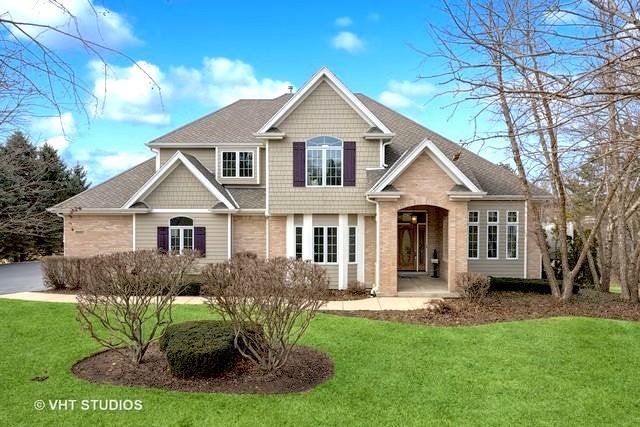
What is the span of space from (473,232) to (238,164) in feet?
35.9

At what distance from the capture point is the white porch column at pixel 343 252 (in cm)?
1630

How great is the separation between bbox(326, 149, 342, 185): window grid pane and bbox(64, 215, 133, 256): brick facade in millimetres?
8966

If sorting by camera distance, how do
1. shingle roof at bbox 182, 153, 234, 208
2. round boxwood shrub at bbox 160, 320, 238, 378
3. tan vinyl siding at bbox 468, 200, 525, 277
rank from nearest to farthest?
1. round boxwood shrub at bbox 160, 320, 238, 378
2. shingle roof at bbox 182, 153, 234, 208
3. tan vinyl siding at bbox 468, 200, 525, 277

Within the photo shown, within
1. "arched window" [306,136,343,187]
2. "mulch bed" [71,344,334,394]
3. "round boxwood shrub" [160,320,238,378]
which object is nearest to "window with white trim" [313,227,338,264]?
"arched window" [306,136,343,187]

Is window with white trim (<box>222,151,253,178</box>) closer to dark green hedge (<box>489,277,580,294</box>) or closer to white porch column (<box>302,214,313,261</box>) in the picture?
white porch column (<box>302,214,313,261</box>)

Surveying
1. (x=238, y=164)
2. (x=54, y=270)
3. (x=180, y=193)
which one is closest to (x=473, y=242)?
(x=238, y=164)

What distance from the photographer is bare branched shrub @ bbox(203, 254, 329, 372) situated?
6.52 metres

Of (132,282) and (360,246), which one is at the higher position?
(132,282)

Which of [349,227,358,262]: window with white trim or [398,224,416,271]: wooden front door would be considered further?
[398,224,416,271]: wooden front door

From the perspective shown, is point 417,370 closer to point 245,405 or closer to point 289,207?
point 245,405

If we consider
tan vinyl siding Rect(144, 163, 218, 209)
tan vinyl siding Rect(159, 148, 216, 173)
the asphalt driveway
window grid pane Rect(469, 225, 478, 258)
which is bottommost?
the asphalt driveway

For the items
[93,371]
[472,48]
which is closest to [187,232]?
[93,371]

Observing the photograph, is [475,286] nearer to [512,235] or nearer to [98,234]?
[512,235]

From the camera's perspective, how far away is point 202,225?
1755cm
